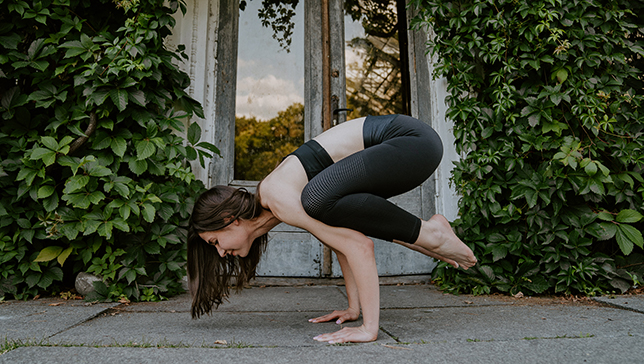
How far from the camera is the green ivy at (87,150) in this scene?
90.0 inches

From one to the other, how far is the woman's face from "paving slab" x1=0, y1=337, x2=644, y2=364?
47 centimetres

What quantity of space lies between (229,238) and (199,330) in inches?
15.4

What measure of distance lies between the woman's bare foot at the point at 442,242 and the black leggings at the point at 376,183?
0.06 m

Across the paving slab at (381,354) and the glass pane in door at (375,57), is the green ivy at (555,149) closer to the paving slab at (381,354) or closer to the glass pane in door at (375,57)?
the glass pane in door at (375,57)

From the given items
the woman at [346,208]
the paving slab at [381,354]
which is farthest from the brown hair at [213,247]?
the paving slab at [381,354]

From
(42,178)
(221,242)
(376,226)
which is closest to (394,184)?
(376,226)

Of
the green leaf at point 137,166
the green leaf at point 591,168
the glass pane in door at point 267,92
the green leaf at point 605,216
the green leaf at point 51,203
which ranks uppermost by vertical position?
the glass pane in door at point 267,92

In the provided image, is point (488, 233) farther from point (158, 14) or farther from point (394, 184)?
point (158, 14)

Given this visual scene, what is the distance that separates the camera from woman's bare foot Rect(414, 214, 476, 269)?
164 cm

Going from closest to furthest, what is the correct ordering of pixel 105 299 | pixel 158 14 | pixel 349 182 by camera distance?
1. pixel 349 182
2. pixel 105 299
3. pixel 158 14

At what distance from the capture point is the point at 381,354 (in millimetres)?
1266

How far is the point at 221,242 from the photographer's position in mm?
1717

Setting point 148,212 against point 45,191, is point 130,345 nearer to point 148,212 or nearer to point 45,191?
point 148,212

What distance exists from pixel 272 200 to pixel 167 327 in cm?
74
